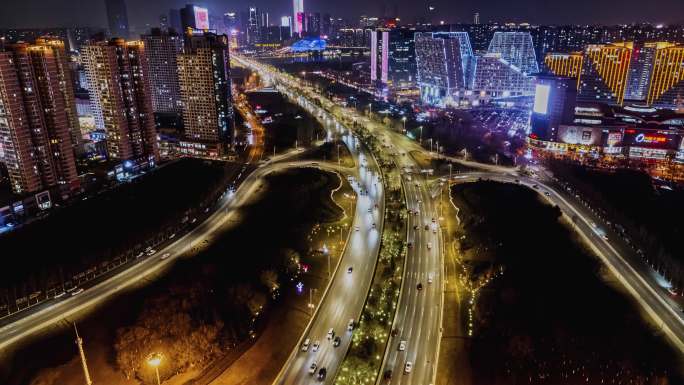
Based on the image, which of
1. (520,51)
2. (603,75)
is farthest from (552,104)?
(520,51)

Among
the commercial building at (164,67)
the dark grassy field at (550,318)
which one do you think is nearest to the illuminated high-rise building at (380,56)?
the commercial building at (164,67)

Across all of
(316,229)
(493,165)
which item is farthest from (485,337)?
(493,165)

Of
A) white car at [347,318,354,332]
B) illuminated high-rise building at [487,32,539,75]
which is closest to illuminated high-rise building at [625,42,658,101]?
illuminated high-rise building at [487,32,539,75]

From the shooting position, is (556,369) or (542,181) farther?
(542,181)

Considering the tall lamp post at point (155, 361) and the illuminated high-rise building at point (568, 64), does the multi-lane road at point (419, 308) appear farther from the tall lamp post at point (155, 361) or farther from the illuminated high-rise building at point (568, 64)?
the illuminated high-rise building at point (568, 64)

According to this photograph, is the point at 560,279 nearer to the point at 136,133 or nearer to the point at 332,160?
the point at 332,160

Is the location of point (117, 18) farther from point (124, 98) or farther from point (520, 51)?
point (520, 51)

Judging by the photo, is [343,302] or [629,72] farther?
[629,72]
